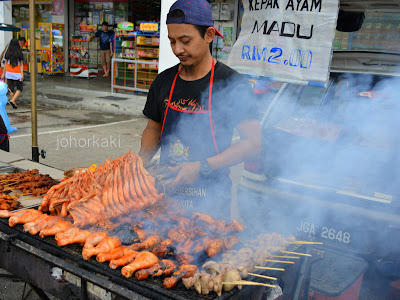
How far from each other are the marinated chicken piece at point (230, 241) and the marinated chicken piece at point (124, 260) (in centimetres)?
57

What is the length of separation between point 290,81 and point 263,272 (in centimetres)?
252

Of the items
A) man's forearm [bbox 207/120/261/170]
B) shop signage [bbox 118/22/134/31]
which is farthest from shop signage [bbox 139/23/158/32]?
man's forearm [bbox 207/120/261/170]

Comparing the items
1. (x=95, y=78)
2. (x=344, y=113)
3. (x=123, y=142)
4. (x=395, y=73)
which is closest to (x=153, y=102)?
(x=344, y=113)

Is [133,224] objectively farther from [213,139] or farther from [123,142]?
[123,142]

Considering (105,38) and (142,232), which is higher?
(105,38)

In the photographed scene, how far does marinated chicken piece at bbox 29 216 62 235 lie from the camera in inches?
96.1

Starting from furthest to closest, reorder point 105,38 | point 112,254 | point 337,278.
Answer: point 105,38, point 337,278, point 112,254

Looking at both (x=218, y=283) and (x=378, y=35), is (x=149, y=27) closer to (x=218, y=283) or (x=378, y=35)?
(x=378, y=35)

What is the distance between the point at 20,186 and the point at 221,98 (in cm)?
199

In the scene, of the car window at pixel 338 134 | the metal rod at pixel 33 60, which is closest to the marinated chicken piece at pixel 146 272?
the car window at pixel 338 134

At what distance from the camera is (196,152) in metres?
2.88

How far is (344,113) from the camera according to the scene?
4113 millimetres

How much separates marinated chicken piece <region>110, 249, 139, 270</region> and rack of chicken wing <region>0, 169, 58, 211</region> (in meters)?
1.23

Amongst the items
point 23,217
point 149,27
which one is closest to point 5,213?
point 23,217
